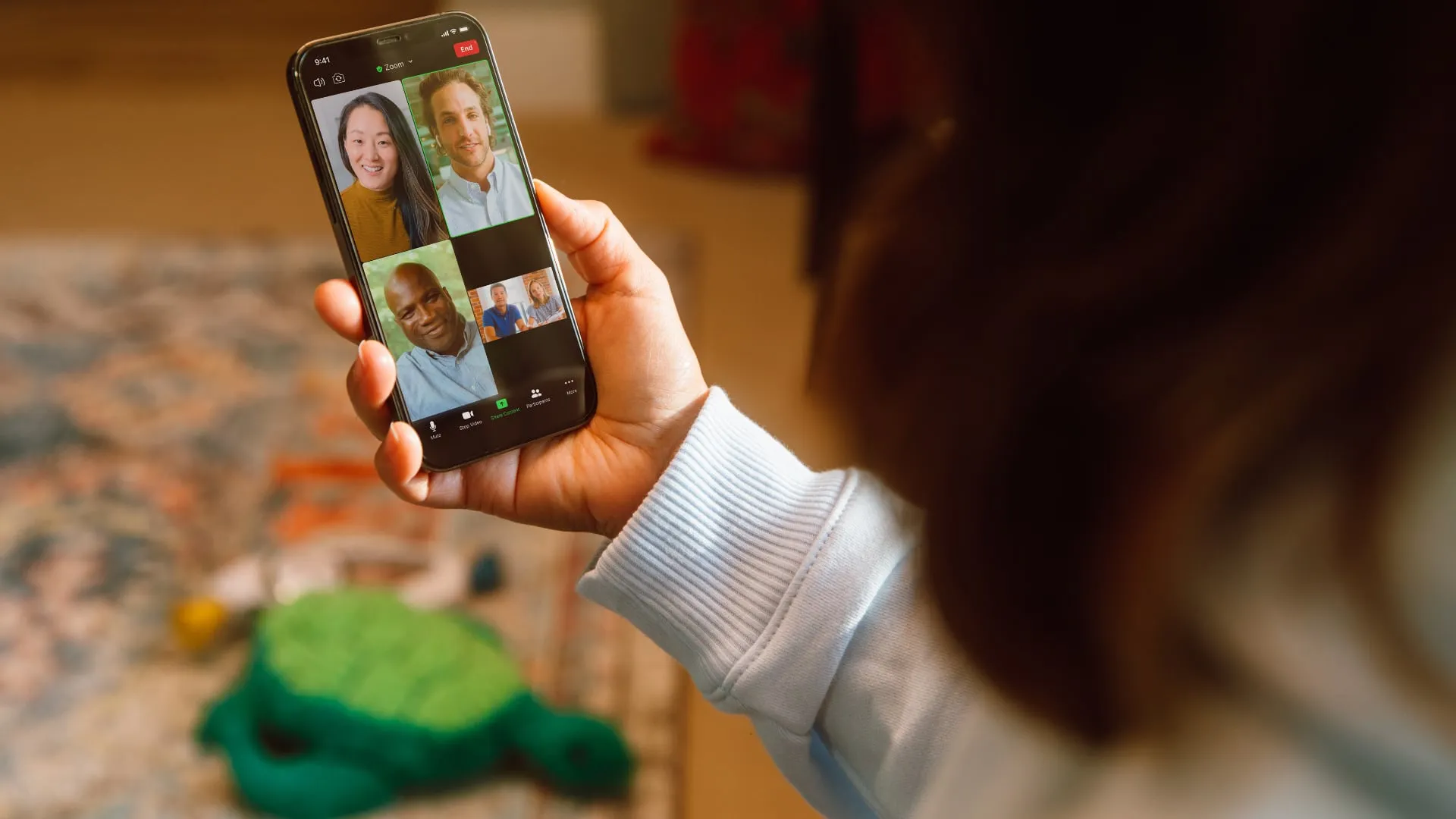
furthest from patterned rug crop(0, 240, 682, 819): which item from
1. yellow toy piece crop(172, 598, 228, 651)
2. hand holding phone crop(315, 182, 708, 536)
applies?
hand holding phone crop(315, 182, 708, 536)

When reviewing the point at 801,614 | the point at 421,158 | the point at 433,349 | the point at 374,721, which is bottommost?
the point at 374,721

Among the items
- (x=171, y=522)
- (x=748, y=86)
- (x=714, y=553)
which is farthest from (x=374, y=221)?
(x=748, y=86)

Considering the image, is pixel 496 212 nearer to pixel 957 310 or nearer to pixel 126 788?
pixel 957 310

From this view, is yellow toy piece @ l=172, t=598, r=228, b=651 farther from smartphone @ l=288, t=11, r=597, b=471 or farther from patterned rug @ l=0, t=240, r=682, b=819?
smartphone @ l=288, t=11, r=597, b=471

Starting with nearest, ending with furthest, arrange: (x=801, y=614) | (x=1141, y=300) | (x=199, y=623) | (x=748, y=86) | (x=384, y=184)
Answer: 1. (x=1141, y=300)
2. (x=801, y=614)
3. (x=384, y=184)
4. (x=199, y=623)
5. (x=748, y=86)

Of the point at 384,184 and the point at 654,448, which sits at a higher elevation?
the point at 384,184

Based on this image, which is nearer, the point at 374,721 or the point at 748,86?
the point at 374,721

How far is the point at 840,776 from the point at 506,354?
313mm

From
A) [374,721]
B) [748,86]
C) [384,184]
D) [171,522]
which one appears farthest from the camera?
[748,86]

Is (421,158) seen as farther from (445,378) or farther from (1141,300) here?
(1141,300)

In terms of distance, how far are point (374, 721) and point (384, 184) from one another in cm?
48

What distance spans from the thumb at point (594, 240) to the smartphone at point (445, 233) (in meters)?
0.01

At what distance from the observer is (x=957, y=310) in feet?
0.95

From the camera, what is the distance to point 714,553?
59 centimetres
